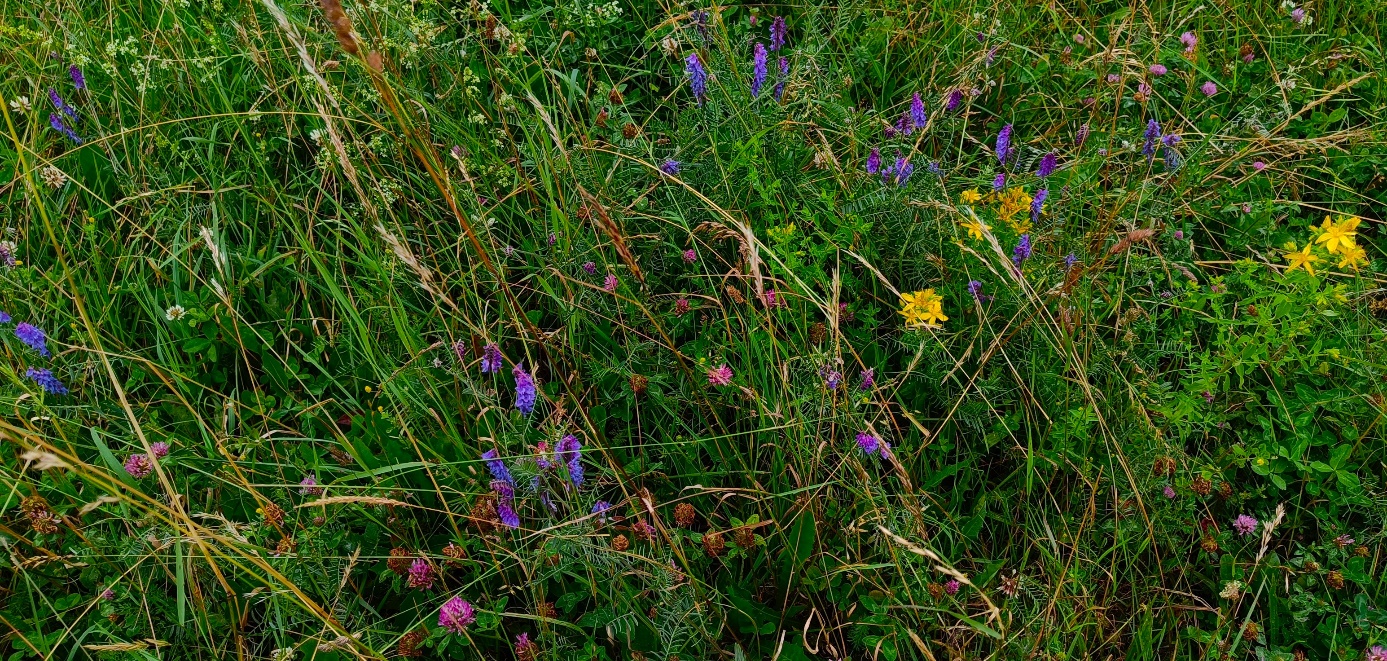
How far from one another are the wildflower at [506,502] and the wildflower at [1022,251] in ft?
3.90

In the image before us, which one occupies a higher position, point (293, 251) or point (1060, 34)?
point (293, 251)

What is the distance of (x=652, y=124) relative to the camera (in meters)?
2.56

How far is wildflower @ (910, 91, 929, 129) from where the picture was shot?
231cm

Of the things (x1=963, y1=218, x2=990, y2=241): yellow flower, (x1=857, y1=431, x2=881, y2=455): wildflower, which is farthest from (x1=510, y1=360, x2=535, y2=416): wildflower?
(x1=963, y1=218, x2=990, y2=241): yellow flower

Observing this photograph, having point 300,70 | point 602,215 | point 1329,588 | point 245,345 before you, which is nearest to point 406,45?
point 300,70

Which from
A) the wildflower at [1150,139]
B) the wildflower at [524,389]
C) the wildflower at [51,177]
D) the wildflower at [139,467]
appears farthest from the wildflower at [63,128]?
the wildflower at [1150,139]

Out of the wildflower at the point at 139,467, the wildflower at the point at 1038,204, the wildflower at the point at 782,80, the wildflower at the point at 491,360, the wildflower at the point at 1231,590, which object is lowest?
the wildflower at the point at 1231,590

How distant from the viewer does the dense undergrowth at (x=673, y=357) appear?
1.64m

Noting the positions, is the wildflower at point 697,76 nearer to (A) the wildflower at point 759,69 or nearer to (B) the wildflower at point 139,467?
(A) the wildflower at point 759,69

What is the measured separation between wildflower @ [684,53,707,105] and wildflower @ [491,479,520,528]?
3.66 feet

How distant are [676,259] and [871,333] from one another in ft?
1.66

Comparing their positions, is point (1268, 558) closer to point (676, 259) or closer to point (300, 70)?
point (676, 259)

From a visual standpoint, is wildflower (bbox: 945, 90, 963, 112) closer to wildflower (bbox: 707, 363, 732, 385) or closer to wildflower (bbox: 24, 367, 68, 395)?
wildflower (bbox: 707, 363, 732, 385)

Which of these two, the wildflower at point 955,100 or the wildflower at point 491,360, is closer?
the wildflower at point 491,360
